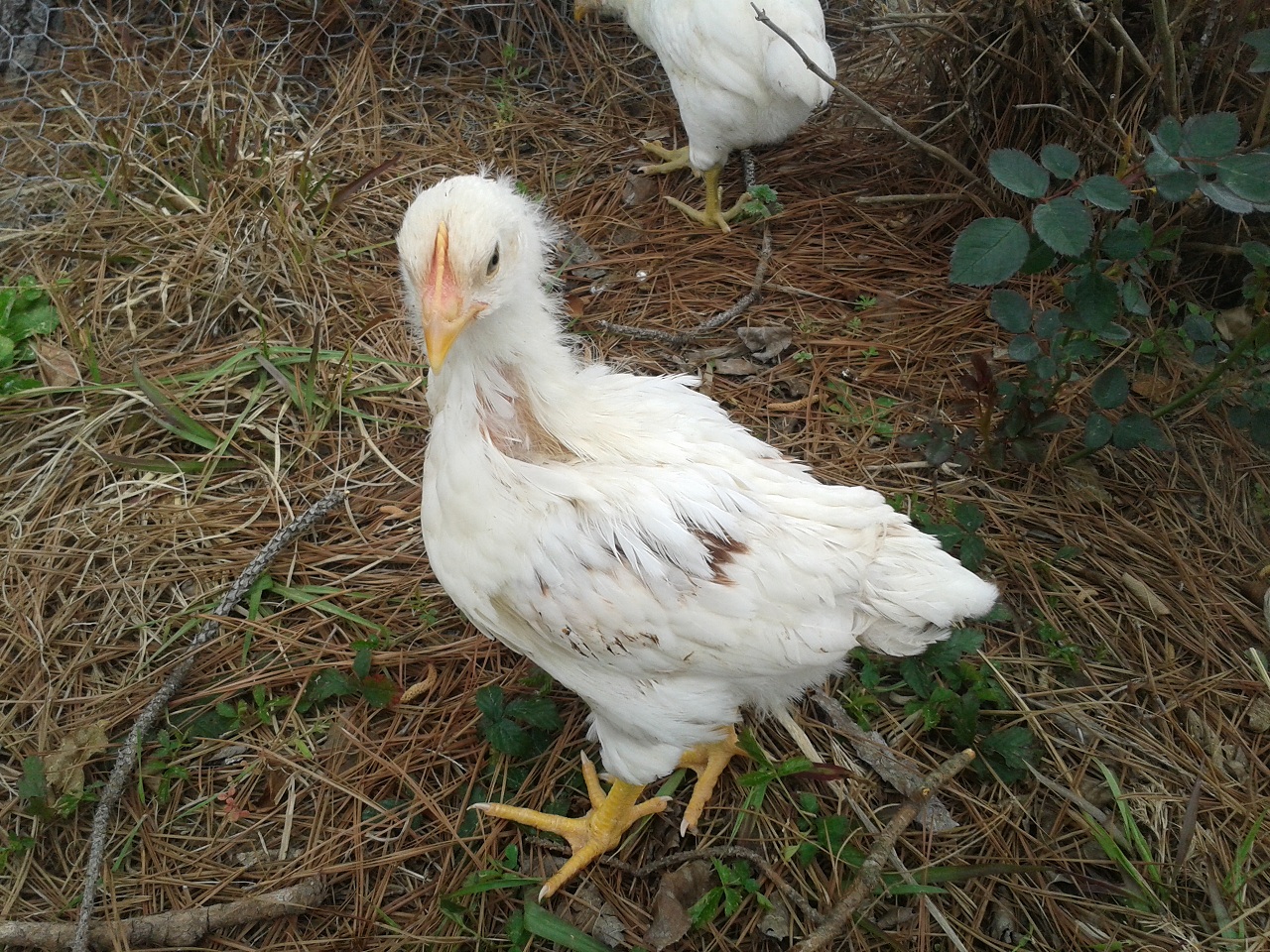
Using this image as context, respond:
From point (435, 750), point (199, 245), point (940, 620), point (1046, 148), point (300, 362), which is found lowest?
point (435, 750)

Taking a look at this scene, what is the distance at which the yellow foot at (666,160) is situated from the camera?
3.09m

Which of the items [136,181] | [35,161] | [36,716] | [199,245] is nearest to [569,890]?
[36,716]

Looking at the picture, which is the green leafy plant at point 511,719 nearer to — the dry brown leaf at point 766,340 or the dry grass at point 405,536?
the dry grass at point 405,536

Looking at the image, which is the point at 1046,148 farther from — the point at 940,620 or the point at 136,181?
the point at 136,181

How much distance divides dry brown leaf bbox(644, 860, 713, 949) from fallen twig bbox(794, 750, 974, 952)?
0.79ft

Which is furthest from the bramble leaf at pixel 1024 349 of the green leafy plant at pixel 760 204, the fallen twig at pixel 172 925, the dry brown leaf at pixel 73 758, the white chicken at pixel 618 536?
the dry brown leaf at pixel 73 758

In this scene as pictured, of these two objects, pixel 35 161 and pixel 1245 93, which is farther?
pixel 35 161

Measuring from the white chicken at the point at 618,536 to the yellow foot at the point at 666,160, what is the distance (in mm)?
1656

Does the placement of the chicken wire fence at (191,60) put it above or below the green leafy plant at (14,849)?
above

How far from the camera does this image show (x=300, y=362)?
2.44 m

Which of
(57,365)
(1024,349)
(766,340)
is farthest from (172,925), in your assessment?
(1024,349)

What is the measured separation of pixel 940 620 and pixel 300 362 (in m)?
2.01

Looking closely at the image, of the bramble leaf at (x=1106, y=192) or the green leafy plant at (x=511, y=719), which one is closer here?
the bramble leaf at (x=1106, y=192)

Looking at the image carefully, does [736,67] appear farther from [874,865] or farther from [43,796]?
[43,796]
